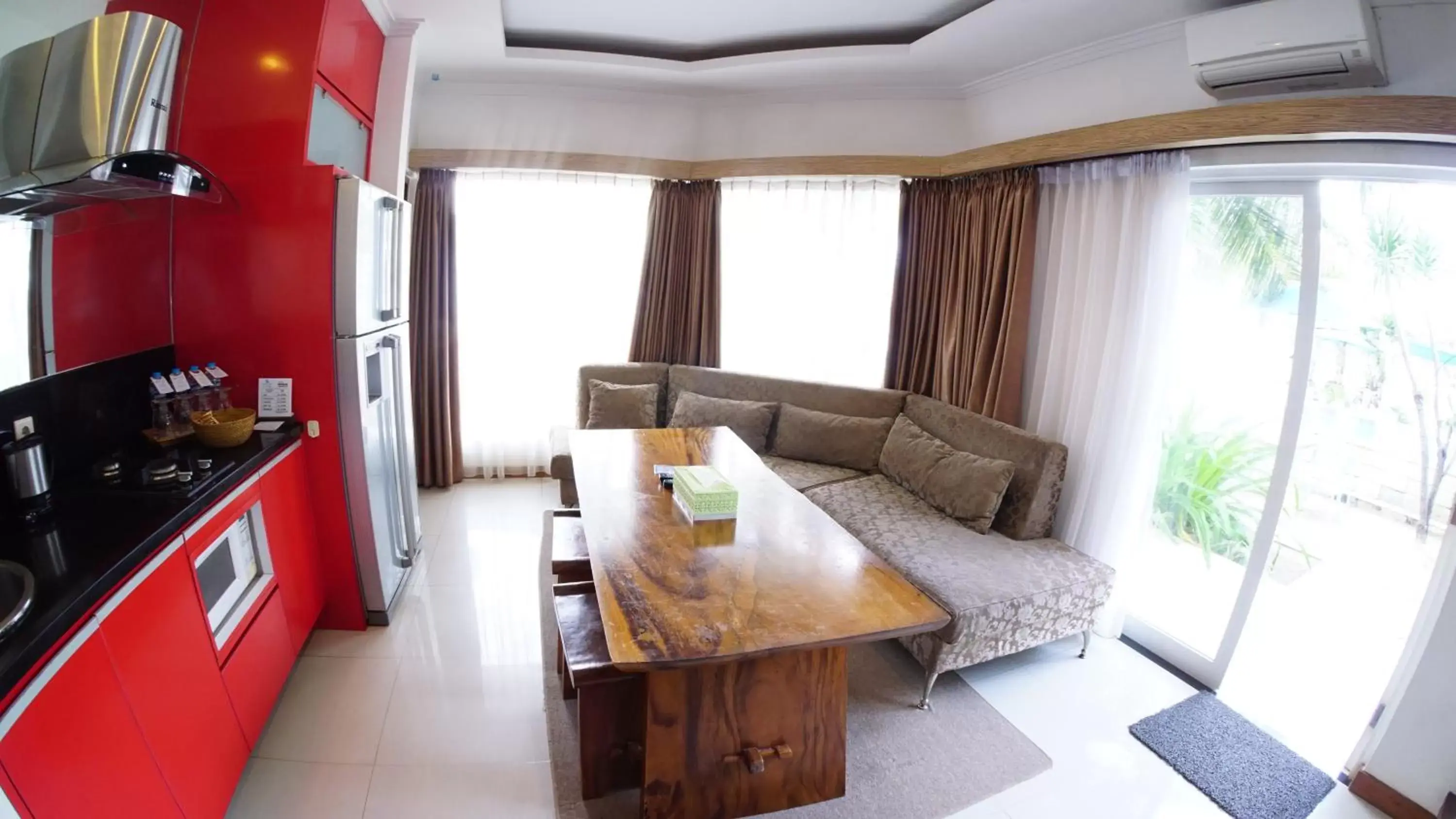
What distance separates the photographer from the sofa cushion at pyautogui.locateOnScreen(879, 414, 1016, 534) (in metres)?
2.56

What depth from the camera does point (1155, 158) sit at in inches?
89.4

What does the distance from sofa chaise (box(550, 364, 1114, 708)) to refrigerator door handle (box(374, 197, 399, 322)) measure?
1.18 meters

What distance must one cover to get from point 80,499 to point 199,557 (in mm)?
316

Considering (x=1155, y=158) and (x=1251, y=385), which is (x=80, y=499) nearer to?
(x=1155, y=158)

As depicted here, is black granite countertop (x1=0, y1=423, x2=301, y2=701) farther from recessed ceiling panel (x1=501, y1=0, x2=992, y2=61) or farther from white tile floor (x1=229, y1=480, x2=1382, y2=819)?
recessed ceiling panel (x1=501, y1=0, x2=992, y2=61)

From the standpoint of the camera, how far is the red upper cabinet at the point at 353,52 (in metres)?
2.02

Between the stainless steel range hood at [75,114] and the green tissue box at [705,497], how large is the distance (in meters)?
1.66

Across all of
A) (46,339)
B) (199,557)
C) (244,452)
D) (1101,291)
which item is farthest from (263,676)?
(1101,291)

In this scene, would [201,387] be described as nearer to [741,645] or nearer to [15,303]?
[15,303]

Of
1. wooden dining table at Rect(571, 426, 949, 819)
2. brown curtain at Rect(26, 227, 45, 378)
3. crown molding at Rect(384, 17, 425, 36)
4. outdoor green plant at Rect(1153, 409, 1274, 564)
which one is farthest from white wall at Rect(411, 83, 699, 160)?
outdoor green plant at Rect(1153, 409, 1274, 564)

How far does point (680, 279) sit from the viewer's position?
3.81 meters

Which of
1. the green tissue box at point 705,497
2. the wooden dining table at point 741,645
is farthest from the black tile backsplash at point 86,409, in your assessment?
the green tissue box at point 705,497

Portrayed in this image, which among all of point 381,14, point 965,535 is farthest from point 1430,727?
point 381,14

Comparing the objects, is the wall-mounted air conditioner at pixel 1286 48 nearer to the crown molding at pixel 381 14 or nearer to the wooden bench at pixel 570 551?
the wooden bench at pixel 570 551
